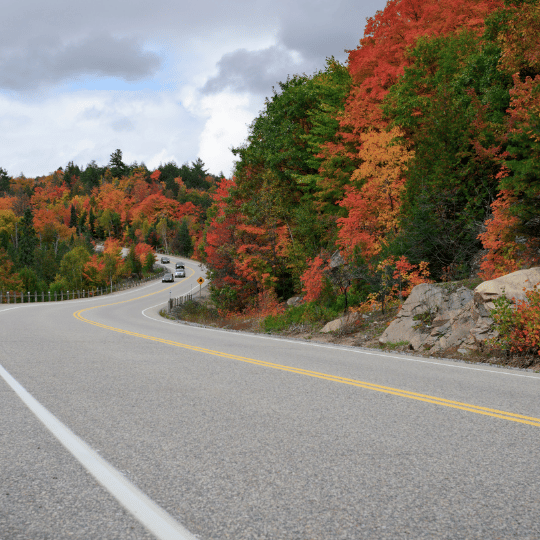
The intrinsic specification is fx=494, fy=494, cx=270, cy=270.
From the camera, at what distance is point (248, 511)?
3.10m

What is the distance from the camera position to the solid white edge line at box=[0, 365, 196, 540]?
287 centimetres

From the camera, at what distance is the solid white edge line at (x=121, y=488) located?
9.42 feet

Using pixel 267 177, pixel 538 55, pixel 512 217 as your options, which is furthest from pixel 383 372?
pixel 267 177

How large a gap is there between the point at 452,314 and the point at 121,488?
36.1ft

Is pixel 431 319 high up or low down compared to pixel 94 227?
down

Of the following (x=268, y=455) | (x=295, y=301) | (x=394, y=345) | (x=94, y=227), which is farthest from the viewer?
(x=94, y=227)

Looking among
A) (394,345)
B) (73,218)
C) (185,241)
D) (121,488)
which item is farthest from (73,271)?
(73,218)

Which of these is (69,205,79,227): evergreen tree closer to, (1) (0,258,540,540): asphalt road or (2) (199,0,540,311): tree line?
(2) (199,0,540,311): tree line

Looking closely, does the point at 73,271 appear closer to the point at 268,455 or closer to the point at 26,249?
the point at 26,249

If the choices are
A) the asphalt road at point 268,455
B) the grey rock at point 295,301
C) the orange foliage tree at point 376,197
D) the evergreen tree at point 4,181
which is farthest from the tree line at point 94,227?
the asphalt road at point 268,455

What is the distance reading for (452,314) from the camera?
42.0 feet

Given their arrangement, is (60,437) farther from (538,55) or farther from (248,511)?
(538,55)

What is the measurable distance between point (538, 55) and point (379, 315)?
9.31 meters

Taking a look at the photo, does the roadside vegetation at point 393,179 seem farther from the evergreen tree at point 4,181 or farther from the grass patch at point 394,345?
the evergreen tree at point 4,181
